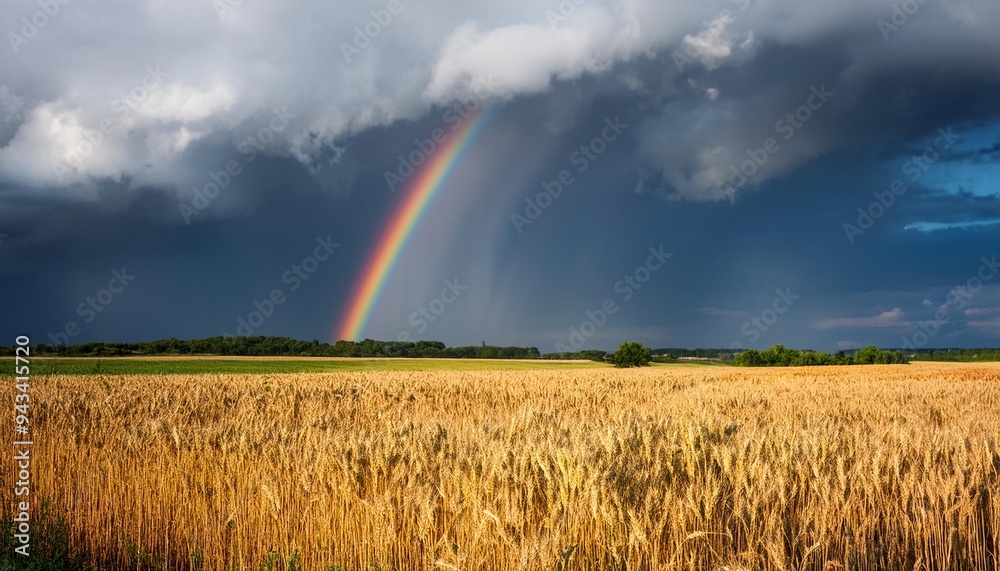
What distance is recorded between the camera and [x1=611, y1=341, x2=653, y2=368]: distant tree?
3688 inches

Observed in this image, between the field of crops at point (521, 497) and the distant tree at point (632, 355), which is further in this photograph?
the distant tree at point (632, 355)

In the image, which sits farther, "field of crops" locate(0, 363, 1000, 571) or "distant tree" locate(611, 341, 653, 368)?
"distant tree" locate(611, 341, 653, 368)

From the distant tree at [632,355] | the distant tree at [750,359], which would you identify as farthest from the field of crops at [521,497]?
the distant tree at [750,359]

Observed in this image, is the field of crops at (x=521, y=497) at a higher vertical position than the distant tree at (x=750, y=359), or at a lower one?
higher

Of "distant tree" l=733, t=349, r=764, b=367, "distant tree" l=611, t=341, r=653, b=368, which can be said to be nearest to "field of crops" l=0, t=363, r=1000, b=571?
"distant tree" l=611, t=341, r=653, b=368

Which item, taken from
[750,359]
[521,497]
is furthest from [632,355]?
[521,497]

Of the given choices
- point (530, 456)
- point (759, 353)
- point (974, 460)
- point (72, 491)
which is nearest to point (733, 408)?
point (974, 460)

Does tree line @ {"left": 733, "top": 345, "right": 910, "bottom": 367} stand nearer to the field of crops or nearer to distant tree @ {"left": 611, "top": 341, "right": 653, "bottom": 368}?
distant tree @ {"left": 611, "top": 341, "right": 653, "bottom": 368}

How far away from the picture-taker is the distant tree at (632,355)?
307 ft

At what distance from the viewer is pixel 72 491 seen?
775cm

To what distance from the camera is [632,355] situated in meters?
93.8

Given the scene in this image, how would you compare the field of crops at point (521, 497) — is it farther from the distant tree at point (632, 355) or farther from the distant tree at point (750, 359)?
the distant tree at point (750, 359)

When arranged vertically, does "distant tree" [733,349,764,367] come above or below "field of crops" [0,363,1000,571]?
below

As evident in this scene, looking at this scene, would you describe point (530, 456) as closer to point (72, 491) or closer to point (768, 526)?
point (768, 526)
